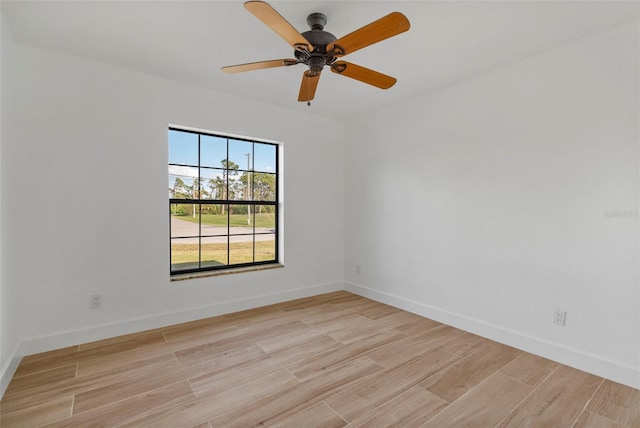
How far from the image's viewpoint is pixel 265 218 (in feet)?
13.4

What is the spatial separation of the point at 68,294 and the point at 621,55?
15.4 feet

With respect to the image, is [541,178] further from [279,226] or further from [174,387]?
[174,387]

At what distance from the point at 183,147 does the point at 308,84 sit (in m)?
1.89

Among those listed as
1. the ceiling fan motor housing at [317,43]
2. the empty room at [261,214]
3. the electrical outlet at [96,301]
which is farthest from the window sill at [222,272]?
the ceiling fan motor housing at [317,43]

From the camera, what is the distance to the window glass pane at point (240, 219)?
376cm

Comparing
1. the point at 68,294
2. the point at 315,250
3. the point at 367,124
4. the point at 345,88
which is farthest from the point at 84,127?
the point at 367,124

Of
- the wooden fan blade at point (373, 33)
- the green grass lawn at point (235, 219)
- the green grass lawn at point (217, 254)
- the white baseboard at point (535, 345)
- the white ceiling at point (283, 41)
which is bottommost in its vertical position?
the white baseboard at point (535, 345)

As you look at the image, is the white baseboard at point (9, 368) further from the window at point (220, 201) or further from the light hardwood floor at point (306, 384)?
the window at point (220, 201)

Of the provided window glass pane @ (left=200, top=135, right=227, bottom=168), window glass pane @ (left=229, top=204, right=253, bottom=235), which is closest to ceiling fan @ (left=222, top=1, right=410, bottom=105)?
window glass pane @ (left=200, top=135, right=227, bottom=168)

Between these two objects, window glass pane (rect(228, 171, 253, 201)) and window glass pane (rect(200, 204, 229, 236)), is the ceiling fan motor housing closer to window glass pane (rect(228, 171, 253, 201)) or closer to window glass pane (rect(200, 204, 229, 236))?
window glass pane (rect(228, 171, 253, 201))

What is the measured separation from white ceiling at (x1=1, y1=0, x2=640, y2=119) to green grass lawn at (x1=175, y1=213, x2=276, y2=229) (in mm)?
1447

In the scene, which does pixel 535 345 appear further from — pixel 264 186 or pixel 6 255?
pixel 6 255

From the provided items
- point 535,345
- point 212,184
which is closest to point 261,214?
point 212,184

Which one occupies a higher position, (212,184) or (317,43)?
(317,43)
